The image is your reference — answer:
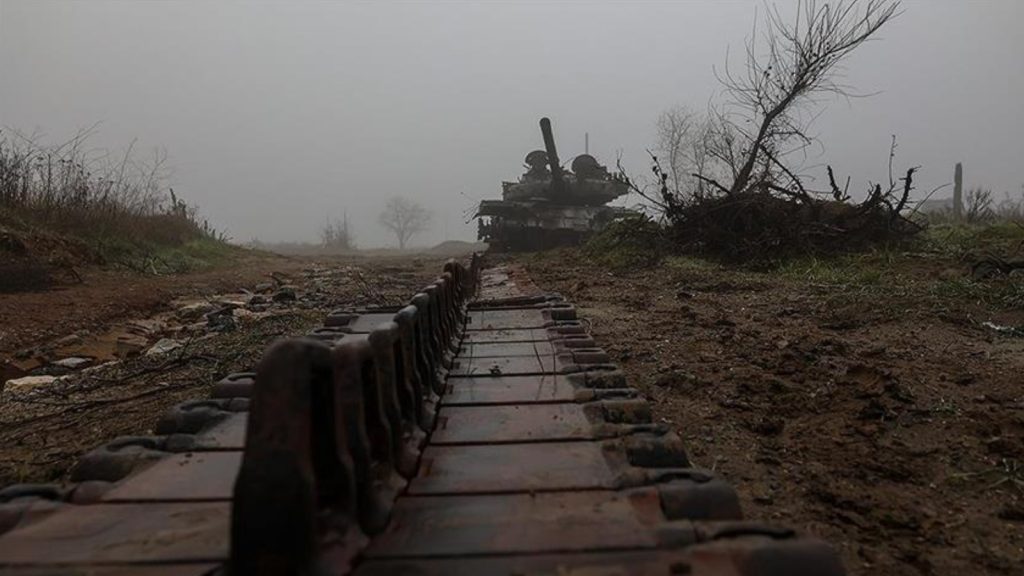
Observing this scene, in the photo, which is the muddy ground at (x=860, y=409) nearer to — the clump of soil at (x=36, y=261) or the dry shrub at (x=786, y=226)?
the dry shrub at (x=786, y=226)

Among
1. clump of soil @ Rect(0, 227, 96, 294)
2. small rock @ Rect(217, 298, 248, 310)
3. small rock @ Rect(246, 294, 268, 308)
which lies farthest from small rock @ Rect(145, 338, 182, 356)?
clump of soil @ Rect(0, 227, 96, 294)

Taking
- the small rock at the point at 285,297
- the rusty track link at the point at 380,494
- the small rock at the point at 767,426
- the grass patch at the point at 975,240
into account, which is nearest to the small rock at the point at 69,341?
the small rock at the point at 285,297

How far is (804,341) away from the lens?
4.52 m

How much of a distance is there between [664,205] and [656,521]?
9.98m

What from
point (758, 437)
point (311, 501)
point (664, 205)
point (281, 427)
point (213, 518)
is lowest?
point (758, 437)

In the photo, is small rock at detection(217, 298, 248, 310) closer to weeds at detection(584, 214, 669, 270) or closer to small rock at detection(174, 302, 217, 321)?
small rock at detection(174, 302, 217, 321)

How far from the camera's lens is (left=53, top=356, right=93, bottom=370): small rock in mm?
5215

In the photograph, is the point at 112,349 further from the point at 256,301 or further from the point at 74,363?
the point at 256,301

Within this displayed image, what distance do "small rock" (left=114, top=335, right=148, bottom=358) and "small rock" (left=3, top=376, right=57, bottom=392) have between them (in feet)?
3.18

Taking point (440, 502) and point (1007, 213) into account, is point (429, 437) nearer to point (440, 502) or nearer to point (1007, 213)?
point (440, 502)

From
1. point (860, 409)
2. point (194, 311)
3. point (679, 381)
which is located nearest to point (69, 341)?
point (194, 311)

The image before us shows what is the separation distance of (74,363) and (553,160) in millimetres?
14484

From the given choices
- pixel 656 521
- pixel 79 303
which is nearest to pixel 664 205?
pixel 79 303

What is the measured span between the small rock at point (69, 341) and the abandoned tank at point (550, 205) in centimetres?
1304
